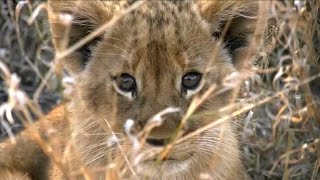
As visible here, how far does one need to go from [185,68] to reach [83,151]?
0.60 metres

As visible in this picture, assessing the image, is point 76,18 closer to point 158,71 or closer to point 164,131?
point 158,71

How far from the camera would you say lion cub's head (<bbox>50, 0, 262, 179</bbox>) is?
3061 mm

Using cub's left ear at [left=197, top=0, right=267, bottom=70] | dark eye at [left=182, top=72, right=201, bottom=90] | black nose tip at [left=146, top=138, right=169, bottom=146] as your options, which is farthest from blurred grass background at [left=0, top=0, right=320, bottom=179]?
black nose tip at [left=146, top=138, right=169, bottom=146]

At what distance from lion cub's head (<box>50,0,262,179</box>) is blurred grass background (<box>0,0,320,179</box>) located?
0.15 m

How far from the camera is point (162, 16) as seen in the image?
10.6ft

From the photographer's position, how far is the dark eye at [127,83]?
10.2ft

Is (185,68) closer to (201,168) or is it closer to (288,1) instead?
(201,168)

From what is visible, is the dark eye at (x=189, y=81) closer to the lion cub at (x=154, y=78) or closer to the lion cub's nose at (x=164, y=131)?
the lion cub at (x=154, y=78)

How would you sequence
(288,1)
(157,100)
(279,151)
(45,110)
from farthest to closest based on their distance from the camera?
(45,110)
(279,151)
(288,1)
(157,100)

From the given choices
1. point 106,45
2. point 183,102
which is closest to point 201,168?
point 183,102

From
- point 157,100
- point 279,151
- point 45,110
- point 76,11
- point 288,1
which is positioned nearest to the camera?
point 157,100

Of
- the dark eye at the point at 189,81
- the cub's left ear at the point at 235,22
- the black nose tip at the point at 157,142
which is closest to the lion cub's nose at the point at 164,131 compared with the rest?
the black nose tip at the point at 157,142

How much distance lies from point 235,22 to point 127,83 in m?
0.52

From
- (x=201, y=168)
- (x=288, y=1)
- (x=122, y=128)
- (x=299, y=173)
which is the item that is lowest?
(x=299, y=173)
